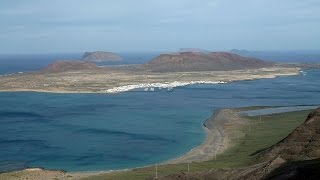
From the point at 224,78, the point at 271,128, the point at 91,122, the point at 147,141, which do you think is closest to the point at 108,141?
the point at 147,141

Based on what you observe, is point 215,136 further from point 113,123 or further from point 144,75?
point 144,75

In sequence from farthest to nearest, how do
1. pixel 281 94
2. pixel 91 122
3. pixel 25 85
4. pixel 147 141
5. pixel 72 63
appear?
1. pixel 72 63
2. pixel 25 85
3. pixel 281 94
4. pixel 91 122
5. pixel 147 141

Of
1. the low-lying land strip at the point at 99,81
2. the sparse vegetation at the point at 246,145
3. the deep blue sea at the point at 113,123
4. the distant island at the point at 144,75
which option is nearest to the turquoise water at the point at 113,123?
the deep blue sea at the point at 113,123

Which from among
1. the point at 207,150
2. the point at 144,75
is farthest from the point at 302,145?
the point at 144,75

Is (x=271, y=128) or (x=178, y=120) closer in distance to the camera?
(x=271, y=128)

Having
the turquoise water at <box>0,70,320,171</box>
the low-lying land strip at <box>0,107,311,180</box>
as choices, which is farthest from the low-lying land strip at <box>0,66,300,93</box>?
the low-lying land strip at <box>0,107,311,180</box>

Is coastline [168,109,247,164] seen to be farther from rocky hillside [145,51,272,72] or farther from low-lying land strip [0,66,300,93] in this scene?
rocky hillside [145,51,272,72]

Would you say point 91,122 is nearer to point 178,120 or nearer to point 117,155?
point 178,120
